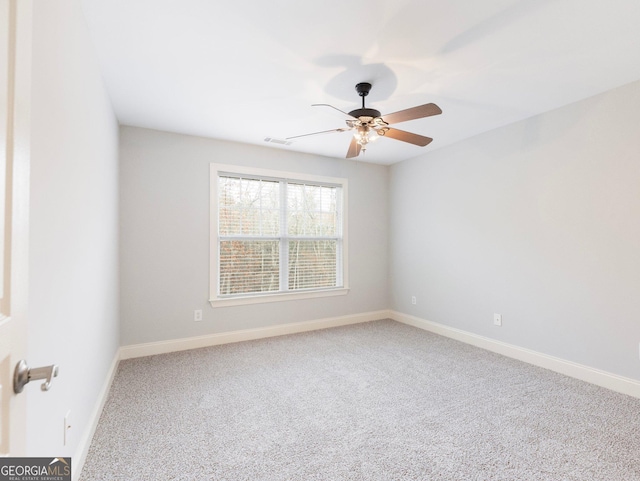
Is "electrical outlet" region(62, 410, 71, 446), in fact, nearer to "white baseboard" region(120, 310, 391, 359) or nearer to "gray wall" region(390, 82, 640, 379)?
"white baseboard" region(120, 310, 391, 359)

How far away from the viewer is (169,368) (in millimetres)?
3123

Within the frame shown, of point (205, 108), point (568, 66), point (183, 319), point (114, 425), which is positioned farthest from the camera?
point (183, 319)

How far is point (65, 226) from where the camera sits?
1529 mm

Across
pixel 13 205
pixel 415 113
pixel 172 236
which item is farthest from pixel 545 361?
pixel 172 236

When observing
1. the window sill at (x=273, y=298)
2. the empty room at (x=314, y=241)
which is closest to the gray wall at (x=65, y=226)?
the empty room at (x=314, y=241)

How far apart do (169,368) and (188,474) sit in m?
1.62

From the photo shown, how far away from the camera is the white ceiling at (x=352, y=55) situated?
1.82m

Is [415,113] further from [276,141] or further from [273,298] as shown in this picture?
[273,298]

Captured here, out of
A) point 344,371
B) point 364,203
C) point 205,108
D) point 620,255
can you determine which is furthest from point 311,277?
point 620,255

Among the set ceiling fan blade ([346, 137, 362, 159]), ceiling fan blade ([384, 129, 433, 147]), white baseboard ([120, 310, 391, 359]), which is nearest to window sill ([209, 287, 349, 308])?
white baseboard ([120, 310, 391, 359])

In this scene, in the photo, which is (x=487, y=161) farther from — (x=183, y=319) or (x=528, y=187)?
(x=183, y=319)

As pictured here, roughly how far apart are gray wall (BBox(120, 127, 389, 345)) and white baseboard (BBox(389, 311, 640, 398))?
1.91 m

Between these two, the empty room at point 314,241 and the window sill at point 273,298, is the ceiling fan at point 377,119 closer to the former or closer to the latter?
the empty room at point 314,241

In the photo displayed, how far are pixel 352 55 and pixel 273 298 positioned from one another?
9.85 ft
